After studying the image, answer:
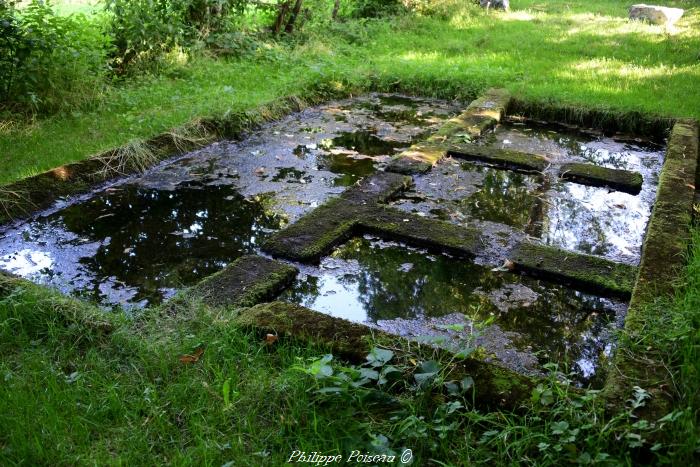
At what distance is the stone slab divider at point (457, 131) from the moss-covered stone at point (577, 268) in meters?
1.69

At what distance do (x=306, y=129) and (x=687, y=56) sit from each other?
6.11 m

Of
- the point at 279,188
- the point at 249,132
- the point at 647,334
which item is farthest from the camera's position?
the point at 249,132

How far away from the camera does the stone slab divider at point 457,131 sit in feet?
17.4

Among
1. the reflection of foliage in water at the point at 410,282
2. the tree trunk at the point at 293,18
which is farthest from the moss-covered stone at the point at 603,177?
the tree trunk at the point at 293,18

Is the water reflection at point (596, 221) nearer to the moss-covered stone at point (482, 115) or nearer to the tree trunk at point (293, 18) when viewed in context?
the moss-covered stone at point (482, 115)

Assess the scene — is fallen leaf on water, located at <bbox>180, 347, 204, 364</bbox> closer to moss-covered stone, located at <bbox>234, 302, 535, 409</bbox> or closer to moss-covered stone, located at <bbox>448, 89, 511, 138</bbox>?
moss-covered stone, located at <bbox>234, 302, 535, 409</bbox>

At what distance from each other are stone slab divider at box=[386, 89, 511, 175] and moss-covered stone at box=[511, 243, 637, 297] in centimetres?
169

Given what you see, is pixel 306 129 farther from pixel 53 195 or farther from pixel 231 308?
pixel 231 308

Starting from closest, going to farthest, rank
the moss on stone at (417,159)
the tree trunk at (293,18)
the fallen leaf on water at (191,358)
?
the fallen leaf on water at (191,358) → the moss on stone at (417,159) → the tree trunk at (293,18)

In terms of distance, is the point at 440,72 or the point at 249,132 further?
the point at 440,72

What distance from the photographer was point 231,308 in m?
3.04

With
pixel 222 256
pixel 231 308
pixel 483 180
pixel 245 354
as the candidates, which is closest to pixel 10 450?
pixel 245 354

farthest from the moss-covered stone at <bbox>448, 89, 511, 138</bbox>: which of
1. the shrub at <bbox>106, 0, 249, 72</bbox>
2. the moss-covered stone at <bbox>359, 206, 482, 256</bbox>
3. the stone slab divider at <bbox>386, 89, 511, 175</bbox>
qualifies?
the shrub at <bbox>106, 0, 249, 72</bbox>

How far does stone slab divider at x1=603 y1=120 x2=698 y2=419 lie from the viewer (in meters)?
2.37
